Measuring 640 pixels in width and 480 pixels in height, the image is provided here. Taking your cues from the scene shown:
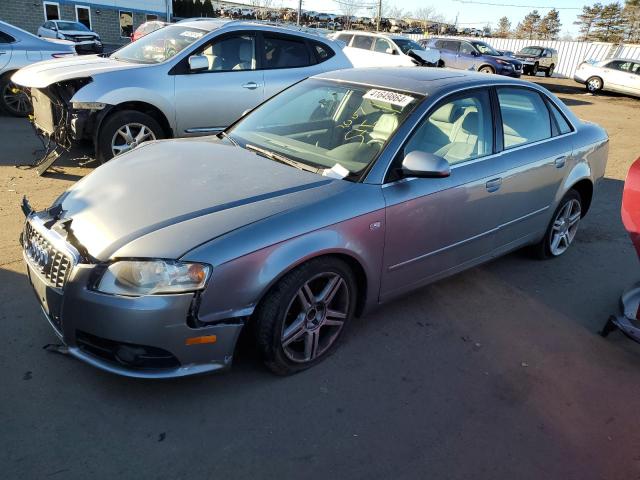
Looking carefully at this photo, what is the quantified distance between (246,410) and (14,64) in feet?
28.9

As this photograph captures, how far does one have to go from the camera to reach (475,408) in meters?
2.78

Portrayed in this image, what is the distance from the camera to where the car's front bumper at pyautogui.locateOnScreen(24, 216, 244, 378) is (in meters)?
2.34

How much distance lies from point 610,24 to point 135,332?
79.3 m

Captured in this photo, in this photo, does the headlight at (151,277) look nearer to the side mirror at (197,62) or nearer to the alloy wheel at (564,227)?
the alloy wheel at (564,227)

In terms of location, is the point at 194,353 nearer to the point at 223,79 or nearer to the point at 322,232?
the point at 322,232

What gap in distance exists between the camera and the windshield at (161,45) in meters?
6.34

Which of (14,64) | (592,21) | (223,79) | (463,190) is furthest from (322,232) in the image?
(592,21)

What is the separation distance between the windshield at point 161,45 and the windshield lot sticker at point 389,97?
3.59 meters

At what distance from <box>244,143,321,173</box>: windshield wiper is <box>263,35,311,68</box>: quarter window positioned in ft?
12.0

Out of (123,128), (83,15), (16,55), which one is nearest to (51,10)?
(83,15)

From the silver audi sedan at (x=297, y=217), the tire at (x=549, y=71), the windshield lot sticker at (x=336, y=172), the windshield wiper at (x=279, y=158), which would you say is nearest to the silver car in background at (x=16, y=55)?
the silver audi sedan at (x=297, y=217)

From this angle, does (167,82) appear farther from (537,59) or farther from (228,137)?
(537,59)

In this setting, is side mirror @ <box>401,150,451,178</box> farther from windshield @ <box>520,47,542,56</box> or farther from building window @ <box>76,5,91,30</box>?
building window @ <box>76,5,91,30</box>

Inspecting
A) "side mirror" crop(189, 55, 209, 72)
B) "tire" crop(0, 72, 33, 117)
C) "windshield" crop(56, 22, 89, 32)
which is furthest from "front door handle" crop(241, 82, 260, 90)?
"windshield" crop(56, 22, 89, 32)
